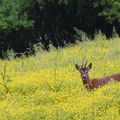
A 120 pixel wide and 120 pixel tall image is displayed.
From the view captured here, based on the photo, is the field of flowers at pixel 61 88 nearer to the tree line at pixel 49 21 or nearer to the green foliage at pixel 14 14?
the tree line at pixel 49 21

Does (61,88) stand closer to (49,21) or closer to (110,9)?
(110,9)

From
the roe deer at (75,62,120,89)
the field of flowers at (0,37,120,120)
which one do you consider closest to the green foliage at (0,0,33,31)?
the field of flowers at (0,37,120,120)

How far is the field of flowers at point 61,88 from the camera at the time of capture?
13148 mm

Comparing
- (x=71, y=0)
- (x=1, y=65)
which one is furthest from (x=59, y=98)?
(x=71, y=0)

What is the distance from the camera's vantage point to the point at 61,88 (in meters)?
16.1

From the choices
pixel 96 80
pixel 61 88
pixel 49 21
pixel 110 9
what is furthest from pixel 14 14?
pixel 96 80

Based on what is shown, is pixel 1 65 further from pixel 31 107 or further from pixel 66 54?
pixel 31 107

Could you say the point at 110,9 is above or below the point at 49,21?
above

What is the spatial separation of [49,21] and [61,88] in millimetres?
16692

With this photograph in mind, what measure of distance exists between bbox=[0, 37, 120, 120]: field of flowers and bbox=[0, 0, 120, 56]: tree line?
6.77 meters

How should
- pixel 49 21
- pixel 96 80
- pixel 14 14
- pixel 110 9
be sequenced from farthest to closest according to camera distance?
pixel 49 21
pixel 14 14
pixel 110 9
pixel 96 80

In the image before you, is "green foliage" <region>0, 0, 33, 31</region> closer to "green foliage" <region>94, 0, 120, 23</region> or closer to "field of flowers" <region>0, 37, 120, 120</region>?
"green foliage" <region>94, 0, 120, 23</region>

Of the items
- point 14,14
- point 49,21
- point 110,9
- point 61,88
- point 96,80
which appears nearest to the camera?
point 96,80

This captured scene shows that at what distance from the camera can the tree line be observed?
30188 millimetres
